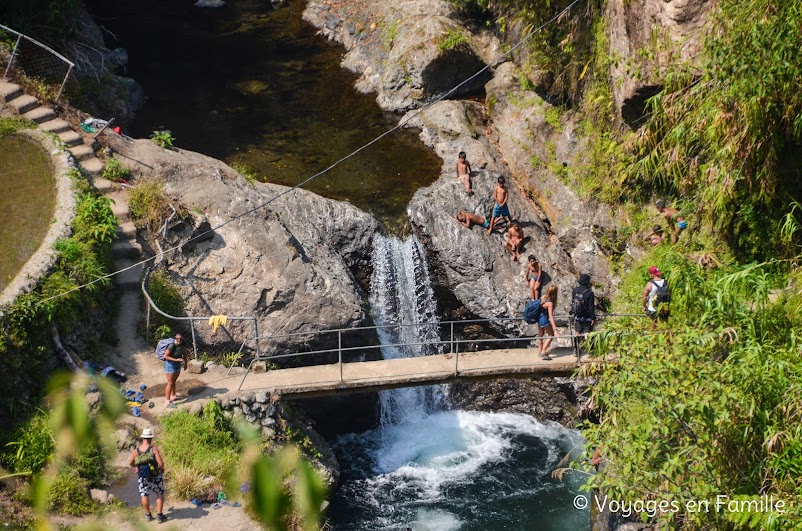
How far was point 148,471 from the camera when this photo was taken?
37.1ft

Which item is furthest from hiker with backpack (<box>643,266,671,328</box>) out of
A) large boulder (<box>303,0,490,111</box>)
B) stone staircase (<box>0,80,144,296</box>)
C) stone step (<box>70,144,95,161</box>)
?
stone step (<box>70,144,95,161</box>)

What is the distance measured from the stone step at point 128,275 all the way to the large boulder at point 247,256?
2.01ft

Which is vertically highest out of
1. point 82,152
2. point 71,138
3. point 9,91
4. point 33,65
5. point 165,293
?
point 33,65

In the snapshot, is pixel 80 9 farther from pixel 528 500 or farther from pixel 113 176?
pixel 528 500

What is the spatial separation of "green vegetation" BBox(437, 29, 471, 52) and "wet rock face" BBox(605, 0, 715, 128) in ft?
18.7

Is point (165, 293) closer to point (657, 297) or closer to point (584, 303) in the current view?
point (584, 303)

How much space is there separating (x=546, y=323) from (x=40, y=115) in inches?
456

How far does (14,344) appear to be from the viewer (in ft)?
41.5

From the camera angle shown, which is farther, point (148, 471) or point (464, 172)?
point (464, 172)

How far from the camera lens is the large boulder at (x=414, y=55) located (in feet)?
78.0

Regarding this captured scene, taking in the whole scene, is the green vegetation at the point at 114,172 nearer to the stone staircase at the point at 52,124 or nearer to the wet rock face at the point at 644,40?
the stone staircase at the point at 52,124

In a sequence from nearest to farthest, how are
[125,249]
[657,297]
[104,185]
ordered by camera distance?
[657,297], [125,249], [104,185]

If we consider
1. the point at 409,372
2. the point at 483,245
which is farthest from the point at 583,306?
the point at 483,245

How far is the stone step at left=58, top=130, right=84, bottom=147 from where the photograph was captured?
17281mm
